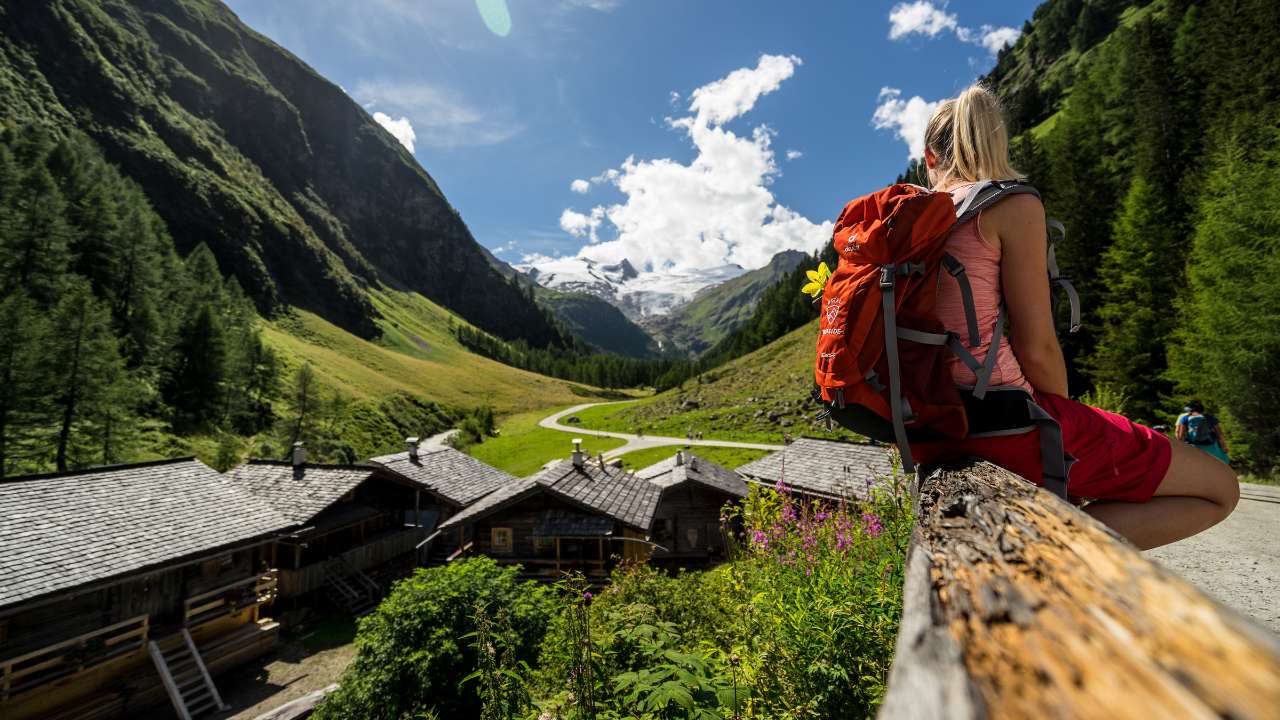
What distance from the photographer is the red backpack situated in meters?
2.27

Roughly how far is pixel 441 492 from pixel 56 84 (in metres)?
171

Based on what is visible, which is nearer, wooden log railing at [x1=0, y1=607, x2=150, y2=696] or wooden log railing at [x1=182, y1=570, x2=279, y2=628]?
wooden log railing at [x1=0, y1=607, x2=150, y2=696]

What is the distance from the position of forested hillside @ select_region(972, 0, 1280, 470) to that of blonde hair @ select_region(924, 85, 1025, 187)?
39.7 inches

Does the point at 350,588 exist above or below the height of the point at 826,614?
below

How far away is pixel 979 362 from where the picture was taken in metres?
2.34

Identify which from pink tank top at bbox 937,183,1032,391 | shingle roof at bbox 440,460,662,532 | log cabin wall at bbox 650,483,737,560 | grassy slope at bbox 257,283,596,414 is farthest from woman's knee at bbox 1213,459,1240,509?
grassy slope at bbox 257,283,596,414

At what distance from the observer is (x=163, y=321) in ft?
169

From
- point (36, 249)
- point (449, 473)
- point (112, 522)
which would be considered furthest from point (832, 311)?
point (36, 249)

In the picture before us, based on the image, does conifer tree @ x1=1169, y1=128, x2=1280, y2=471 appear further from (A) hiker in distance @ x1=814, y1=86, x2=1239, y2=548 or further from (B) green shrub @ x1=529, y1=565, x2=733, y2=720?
(A) hiker in distance @ x1=814, y1=86, x2=1239, y2=548

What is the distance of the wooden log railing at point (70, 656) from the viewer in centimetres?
1270

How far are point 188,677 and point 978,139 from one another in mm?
24698

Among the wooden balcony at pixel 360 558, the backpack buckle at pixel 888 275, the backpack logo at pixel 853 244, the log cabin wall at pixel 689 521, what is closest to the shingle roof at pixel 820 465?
the log cabin wall at pixel 689 521

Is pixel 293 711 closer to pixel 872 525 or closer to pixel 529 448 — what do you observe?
pixel 872 525

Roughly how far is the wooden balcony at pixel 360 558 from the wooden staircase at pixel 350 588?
0.23 m
